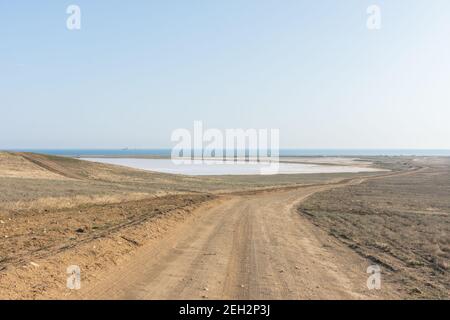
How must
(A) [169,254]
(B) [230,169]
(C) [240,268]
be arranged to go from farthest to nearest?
1. (B) [230,169]
2. (A) [169,254]
3. (C) [240,268]

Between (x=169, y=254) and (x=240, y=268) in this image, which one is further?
(x=169, y=254)

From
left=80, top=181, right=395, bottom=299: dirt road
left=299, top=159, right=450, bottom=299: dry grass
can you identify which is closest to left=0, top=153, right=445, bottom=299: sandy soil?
left=80, top=181, right=395, bottom=299: dirt road

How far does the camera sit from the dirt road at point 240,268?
919cm

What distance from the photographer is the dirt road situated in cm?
919

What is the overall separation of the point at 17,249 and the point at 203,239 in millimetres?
6279

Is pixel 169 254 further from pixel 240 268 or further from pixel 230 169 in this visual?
pixel 230 169

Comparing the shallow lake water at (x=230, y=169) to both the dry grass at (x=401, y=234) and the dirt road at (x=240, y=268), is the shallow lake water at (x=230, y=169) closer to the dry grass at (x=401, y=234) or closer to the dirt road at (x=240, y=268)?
the dry grass at (x=401, y=234)

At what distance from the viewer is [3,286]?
27.7 feet

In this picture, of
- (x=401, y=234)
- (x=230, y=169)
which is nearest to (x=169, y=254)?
(x=401, y=234)

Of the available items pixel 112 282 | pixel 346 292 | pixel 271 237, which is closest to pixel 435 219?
pixel 271 237

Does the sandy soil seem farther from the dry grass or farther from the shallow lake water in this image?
the shallow lake water

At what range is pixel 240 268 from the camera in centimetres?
1135
